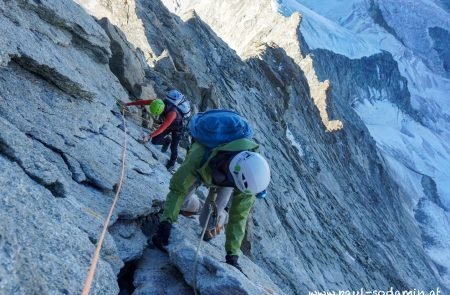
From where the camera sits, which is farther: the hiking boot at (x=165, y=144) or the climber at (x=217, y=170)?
the hiking boot at (x=165, y=144)

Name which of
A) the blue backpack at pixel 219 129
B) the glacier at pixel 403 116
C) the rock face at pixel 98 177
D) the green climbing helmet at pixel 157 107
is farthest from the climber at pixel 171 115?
the glacier at pixel 403 116

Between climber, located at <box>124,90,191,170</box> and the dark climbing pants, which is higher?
climber, located at <box>124,90,191,170</box>

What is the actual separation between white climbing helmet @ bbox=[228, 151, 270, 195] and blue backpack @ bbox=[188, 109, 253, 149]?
1.45 ft

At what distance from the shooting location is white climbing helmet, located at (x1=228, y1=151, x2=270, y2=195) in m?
5.07

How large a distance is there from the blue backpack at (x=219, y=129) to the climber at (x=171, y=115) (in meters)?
3.62

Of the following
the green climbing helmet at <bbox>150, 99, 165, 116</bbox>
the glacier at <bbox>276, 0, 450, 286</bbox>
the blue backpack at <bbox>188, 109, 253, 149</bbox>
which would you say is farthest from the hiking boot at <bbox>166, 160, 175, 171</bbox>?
the glacier at <bbox>276, 0, 450, 286</bbox>

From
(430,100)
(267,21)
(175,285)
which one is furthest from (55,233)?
(430,100)

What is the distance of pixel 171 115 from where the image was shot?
9.58 meters

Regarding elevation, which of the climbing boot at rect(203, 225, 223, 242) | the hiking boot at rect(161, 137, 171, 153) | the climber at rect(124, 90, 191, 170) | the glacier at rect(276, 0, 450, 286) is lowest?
the glacier at rect(276, 0, 450, 286)

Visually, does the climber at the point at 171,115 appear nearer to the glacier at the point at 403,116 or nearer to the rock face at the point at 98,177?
the rock face at the point at 98,177

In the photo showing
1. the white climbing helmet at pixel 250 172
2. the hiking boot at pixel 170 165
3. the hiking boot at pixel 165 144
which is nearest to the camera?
the white climbing helmet at pixel 250 172

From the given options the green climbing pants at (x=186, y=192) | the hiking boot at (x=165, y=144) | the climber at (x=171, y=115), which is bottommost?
the hiking boot at (x=165, y=144)

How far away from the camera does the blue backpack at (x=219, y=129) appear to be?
18.4 ft

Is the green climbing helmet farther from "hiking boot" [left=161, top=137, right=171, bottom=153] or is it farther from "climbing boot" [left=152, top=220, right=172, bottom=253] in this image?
"climbing boot" [left=152, top=220, right=172, bottom=253]
